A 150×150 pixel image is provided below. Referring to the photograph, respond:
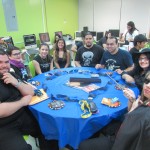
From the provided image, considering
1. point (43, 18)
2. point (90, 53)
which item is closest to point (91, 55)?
point (90, 53)

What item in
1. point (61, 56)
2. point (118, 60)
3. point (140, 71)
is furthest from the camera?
point (61, 56)

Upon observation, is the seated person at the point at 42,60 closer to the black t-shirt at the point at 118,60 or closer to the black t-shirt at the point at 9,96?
the black t-shirt at the point at 118,60

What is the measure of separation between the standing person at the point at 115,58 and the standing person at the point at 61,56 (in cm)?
93

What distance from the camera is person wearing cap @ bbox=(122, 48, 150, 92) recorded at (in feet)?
7.07

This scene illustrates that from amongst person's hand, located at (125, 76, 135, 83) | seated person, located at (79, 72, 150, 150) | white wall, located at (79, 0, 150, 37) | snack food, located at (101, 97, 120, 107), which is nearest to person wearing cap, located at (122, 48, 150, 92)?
person's hand, located at (125, 76, 135, 83)

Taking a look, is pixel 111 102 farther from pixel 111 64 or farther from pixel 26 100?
pixel 111 64

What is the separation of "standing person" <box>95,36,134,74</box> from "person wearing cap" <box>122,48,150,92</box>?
1.40ft

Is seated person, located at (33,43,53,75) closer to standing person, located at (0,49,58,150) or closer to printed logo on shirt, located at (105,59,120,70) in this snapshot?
printed logo on shirt, located at (105,59,120,70)

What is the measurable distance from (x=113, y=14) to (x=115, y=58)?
411 cm

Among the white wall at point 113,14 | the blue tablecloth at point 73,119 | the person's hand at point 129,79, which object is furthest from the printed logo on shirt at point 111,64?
the white wall at point 113,14

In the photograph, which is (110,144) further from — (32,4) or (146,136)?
(32,4)

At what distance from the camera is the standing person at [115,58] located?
2852 mm

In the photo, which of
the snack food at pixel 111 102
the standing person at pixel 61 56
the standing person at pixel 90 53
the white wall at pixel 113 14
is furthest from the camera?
the white wall at pixel 113 14

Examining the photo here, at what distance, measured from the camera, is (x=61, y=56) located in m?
3.61
